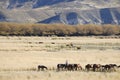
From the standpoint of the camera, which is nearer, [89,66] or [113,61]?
[89,66]

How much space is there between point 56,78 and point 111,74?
5.26 m

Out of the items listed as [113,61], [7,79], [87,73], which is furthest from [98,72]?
[113,61]

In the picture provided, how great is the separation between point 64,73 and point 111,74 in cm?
391

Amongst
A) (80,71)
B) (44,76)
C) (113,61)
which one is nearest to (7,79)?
(44,76)

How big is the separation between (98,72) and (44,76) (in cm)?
576

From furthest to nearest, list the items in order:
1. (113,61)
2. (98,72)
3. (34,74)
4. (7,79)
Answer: (113,61)
(98,72)
(34,74)
(7,79)

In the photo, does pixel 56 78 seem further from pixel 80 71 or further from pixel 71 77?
pixel 80 71

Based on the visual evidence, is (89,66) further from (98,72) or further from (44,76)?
(44,76)

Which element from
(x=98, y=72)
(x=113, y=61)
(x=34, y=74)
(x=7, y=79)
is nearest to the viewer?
(x=7, y=79)

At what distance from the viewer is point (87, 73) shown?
1374 inches

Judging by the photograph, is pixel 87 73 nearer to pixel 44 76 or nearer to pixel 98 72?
pixel 98 72

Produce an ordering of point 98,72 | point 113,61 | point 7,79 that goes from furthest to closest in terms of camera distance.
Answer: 1. point 113,61
2. point 98,72
3. point 7,79

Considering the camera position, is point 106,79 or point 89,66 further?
point 89,66

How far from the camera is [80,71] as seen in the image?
36.7 meters
